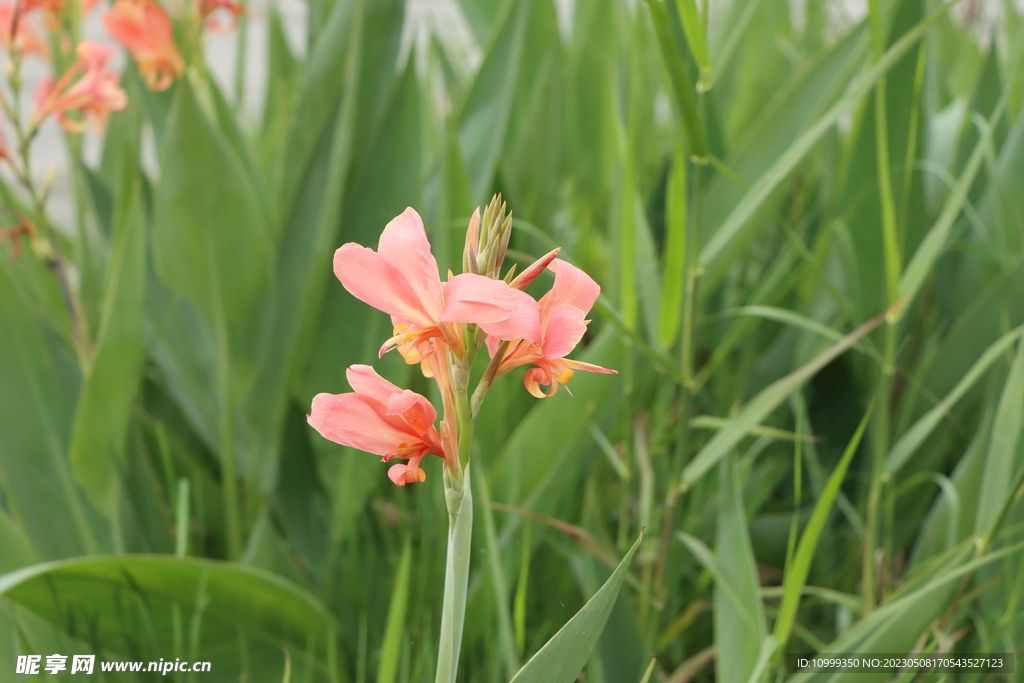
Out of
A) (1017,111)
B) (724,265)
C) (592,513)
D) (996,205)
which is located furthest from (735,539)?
(1017,111)

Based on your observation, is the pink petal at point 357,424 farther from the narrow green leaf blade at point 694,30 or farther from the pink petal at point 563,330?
the narrow green leaf blade at point 694,30

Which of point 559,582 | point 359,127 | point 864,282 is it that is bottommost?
point 559,582

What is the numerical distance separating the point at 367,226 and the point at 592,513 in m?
0.21

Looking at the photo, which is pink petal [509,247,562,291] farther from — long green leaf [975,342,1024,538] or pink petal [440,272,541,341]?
long green leaf [975,342,1024,538]

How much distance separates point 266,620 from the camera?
14.6 inches

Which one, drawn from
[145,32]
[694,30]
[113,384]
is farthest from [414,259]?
[145,32]

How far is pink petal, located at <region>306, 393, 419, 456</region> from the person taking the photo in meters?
0.15

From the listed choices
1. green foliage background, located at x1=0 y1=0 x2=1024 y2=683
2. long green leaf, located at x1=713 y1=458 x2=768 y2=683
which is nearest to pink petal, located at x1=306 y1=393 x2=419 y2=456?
green foliage background, located at x1=0 y1=0 x2=1024 y2=683

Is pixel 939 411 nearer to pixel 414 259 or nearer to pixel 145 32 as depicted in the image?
pixel 414 259

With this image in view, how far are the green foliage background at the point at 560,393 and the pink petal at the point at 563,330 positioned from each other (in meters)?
0.14

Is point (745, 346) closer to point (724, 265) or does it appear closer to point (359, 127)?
point (724, 265)

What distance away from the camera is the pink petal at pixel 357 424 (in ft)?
0.50

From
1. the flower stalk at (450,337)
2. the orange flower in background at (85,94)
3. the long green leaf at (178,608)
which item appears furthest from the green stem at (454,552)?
the orange flower in background at (85,94)

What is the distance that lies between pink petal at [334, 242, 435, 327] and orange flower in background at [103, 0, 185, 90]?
41 centimetres
